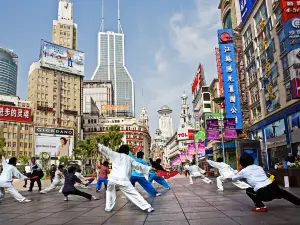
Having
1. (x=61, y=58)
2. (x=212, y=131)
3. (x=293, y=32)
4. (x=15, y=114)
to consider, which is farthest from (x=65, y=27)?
(x=293, y=32)

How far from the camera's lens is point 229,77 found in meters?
37.9

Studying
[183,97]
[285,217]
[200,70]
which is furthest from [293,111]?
[183,97]

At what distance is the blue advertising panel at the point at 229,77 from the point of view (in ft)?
122

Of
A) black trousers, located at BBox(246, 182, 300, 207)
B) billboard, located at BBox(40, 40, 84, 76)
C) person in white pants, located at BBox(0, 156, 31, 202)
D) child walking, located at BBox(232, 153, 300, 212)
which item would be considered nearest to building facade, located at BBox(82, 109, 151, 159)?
billboard, located at BBox(40, 40, 84, 76)

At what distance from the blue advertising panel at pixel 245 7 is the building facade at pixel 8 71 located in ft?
481

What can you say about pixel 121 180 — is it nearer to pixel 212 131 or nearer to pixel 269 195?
pixel 269 195

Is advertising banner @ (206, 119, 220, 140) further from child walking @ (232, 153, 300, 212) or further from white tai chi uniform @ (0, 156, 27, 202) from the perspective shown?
child walking @ (232, 153, 300, 212)

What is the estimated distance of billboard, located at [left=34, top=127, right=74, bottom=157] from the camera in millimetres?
67938

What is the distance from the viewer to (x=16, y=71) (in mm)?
174500

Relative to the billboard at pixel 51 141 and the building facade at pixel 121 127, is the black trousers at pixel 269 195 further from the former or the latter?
the building facade at pixel 121 127

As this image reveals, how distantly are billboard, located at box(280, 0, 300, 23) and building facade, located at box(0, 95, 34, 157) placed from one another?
7286 cm

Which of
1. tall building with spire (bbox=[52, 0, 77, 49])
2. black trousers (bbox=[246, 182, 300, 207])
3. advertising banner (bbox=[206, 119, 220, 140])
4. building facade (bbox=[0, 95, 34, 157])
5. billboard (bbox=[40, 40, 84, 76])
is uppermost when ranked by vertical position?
tall building with spire (bbox=[52, 0, 77, 49])

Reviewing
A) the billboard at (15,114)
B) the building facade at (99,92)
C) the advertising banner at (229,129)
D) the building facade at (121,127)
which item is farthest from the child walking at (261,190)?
the building facade at (99,92)

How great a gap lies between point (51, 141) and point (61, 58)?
32.1m
